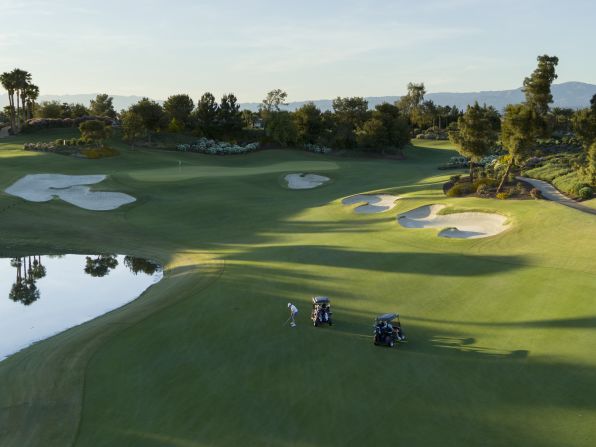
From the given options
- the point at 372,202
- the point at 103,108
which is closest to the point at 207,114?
the point at 103,108

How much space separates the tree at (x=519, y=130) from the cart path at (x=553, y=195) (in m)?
→ 3.33

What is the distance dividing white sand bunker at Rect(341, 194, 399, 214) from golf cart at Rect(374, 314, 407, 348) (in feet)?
84.1

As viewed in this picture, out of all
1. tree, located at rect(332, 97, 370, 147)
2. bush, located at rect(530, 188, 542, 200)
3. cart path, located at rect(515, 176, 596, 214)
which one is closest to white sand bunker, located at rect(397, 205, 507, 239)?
cart path, located at rect(515, 176, 596, 214)

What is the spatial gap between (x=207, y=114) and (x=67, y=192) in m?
54.0

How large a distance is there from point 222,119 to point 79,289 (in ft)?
261

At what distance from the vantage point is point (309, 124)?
338ft

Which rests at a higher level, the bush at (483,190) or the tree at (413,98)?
the tree at (413,98)

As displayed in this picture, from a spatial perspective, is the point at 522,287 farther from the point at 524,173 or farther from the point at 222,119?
the point at 222,119

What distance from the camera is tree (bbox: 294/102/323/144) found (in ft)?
337

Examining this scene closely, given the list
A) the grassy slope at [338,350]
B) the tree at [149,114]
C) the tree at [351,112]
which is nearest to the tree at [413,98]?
the tree at [351,112]

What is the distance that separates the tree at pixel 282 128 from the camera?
97000mm

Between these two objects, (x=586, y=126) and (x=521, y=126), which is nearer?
(x=521, y=126)

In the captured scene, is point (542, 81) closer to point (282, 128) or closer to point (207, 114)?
point (282, 128)

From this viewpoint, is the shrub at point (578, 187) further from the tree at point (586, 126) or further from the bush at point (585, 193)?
the tree at point (586, 126)
